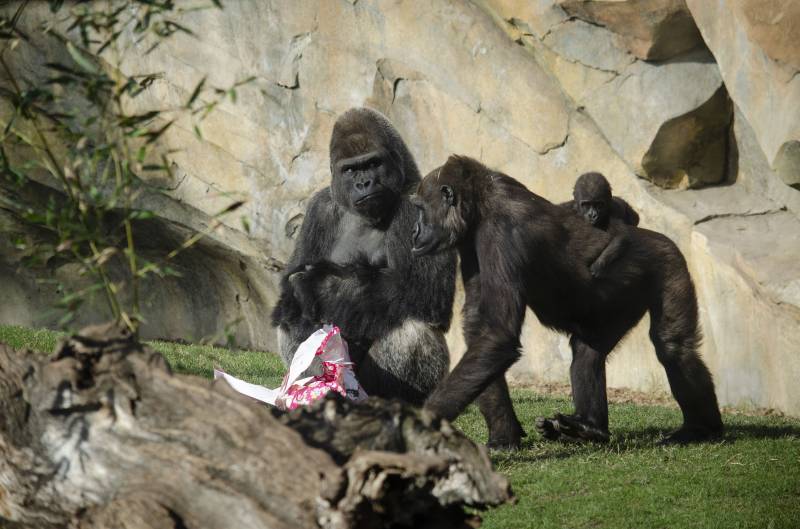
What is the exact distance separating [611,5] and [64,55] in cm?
636

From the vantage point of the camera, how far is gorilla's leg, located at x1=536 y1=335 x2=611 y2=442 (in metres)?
5.02

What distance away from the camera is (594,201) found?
5484mm

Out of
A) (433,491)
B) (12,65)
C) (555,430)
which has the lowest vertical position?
(555,430)

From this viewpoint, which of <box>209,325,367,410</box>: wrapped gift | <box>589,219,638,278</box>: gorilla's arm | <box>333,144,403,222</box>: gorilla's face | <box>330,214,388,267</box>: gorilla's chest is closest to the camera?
<box>589,219,638,278</box>: gorilla's arm

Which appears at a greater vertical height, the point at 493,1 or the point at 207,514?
the point at 493,1

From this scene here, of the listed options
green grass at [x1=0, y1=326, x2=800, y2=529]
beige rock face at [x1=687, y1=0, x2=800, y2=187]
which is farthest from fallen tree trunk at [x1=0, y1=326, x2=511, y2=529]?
beige rock face at [x1=687, y1=0, x2=800, y2=187]

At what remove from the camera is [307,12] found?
9.78m

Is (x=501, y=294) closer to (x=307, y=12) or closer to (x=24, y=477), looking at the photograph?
(x=24, y=477)

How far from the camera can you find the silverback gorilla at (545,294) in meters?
4.52

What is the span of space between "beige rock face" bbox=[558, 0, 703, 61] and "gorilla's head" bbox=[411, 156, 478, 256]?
3109 millimetres

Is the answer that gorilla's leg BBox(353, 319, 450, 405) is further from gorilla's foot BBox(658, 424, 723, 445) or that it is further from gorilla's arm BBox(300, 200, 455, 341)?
gorilla's foot BBox(658, 424, 723, 445)

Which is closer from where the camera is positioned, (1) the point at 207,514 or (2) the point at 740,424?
(1) the point at 207,514

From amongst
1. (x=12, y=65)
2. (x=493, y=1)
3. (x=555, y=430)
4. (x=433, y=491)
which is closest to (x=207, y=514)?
(x=433, y=491)

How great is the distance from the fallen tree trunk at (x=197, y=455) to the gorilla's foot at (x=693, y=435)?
2.91m
